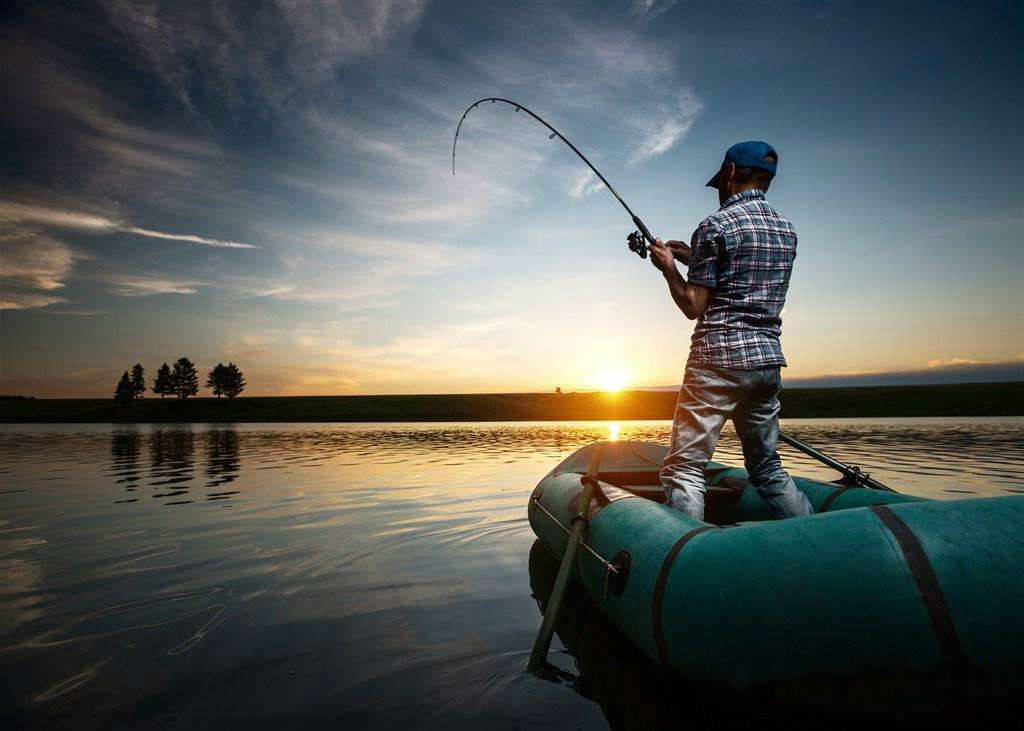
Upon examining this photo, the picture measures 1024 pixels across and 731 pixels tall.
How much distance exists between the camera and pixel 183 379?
427 feet

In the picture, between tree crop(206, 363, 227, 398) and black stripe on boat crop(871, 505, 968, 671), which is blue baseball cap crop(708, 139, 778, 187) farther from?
tree crop(206, 363, 227, 398)

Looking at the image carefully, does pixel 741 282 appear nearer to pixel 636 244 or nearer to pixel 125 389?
pixel 636 244

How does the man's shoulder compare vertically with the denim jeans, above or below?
above

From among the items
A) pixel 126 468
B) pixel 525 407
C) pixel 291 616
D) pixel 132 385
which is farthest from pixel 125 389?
A: pixel 291 616

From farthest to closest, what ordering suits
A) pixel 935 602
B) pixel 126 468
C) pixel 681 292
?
pixel 126 468 → pixel 681 292 → pixel 935 602

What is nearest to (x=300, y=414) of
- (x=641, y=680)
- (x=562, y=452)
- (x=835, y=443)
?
(x=562, y=452)

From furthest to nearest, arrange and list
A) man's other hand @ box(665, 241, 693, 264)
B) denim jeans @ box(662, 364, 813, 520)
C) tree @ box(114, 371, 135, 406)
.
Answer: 1. tree @ box(114, 371, 135, 406)
2. man's other hand @ box(665, 241, 693, 264)
3. denim jeans @ box(662, 364, 813, 520)

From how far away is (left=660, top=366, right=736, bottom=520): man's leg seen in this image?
3.70 metres

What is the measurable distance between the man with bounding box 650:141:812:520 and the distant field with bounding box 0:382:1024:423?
57057 millimetres

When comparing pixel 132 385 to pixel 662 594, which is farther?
pixel 132 385

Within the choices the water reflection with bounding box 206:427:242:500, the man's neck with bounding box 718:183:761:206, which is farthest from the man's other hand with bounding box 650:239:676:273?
the water reflection with bounding box 206:427:242:500

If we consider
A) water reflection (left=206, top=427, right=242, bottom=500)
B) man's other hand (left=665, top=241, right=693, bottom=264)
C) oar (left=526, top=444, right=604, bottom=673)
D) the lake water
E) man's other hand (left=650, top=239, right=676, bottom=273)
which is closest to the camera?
the lake water

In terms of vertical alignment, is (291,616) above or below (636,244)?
below

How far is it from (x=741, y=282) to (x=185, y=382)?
488ft
